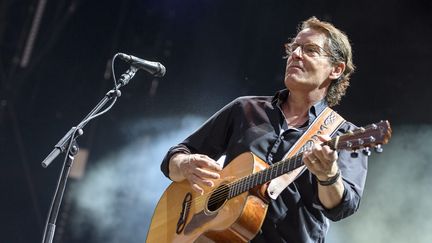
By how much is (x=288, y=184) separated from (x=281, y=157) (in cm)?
21

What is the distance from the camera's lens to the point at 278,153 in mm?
3066

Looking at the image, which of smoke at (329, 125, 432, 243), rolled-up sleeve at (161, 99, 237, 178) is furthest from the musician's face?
smoke at (329, 125, 432, 243)

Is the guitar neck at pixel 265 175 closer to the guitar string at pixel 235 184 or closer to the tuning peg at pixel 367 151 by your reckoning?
the guitar string at pixel 235 184

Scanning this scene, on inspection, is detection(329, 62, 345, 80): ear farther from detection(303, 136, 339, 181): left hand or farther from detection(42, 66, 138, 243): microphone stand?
detection(42, 66, 138, 243): microphone stand

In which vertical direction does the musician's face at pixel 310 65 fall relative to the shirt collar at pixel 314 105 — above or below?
above

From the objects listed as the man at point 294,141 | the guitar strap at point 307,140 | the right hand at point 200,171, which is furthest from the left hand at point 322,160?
the right hand at point 200,171

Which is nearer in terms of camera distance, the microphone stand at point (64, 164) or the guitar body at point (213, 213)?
the guitar body at point (213, 213)

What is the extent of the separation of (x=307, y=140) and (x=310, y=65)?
0.51m

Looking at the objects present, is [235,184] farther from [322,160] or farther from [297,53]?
[297,53]

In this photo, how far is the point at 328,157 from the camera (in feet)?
8.30

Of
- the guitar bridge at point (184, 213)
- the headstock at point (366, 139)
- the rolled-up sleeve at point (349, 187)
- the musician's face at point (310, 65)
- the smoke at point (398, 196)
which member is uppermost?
the musician's face at point (310, 65)

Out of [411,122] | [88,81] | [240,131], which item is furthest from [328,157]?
[88,81]

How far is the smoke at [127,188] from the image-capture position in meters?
6.71

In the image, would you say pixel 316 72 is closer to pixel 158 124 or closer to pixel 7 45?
pixel 158 124
